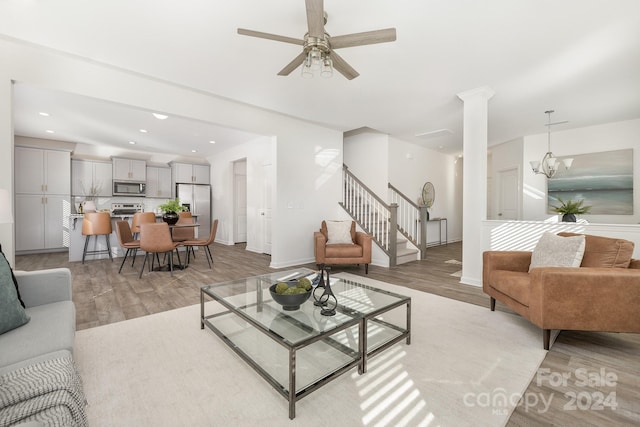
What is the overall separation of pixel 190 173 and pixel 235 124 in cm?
482

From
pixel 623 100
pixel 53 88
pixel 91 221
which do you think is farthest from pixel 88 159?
pixel 623 100

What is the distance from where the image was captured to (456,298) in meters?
3.33

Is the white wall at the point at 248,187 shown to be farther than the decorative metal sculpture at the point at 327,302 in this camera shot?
Yes

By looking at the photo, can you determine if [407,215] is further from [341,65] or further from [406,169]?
[341,65]

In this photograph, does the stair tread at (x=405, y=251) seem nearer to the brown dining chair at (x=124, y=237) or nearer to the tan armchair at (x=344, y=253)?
the tan armchair at (x=344, y=253)

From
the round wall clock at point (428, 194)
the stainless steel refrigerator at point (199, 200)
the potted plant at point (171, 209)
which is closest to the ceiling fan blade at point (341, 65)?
the potted plant at point (171, 209)

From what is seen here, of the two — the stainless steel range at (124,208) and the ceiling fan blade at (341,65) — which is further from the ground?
the ceiling fan blade at (341,65)

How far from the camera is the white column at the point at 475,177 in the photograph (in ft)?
12.7

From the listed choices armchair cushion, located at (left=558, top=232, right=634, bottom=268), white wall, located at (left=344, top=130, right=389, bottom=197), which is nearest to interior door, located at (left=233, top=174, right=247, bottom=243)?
white wall, located at (left=344, top=130, right=389, bottom=197)

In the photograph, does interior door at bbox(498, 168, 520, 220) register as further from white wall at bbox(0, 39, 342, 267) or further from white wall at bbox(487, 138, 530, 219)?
white wall at bbox(0, 39, 342, 267)

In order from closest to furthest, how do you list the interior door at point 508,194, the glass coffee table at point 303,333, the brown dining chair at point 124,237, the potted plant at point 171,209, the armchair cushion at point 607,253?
the glass coffee table at point 303,333 < the armchair cushion at point 607,253 < the brown dining chair at point 124,237 < the potted plant at point 171,209 < the interior door at point 508,194

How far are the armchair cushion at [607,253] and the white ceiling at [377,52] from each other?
1972 millimetres

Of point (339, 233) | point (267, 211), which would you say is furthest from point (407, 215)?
point (267, 211)

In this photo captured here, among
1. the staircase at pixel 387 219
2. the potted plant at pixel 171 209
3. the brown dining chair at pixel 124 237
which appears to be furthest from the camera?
the staircase at pixel 387 219
